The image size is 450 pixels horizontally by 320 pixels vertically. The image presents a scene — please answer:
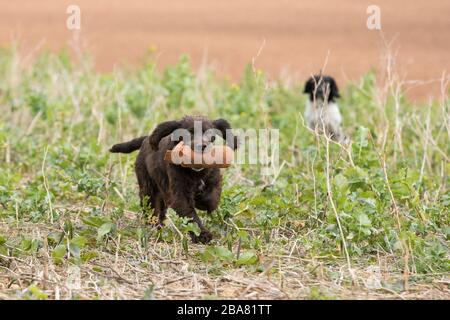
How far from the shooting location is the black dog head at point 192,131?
271 inches

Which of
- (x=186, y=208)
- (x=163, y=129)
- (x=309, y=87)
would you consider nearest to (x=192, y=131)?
(x=163, y=129)

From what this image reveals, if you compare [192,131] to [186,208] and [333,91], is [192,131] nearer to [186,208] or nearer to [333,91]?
[186,208]

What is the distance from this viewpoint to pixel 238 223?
23.6 feet

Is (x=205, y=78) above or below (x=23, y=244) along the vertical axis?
above

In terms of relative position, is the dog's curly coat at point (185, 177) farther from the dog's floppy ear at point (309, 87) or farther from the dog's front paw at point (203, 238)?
the dog's floppy ear at point (309, 87)

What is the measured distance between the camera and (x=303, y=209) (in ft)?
24.6

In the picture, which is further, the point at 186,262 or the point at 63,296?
the point at 186,262

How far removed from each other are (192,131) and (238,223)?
842mm

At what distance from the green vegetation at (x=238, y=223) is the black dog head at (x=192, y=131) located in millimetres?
581

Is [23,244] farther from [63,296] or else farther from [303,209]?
[303,209]

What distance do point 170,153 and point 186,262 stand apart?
2.95 ft

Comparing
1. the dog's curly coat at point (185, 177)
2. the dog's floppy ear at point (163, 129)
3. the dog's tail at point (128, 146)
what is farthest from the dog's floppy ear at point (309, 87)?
the dog's floppy ear at point (163, 129)
